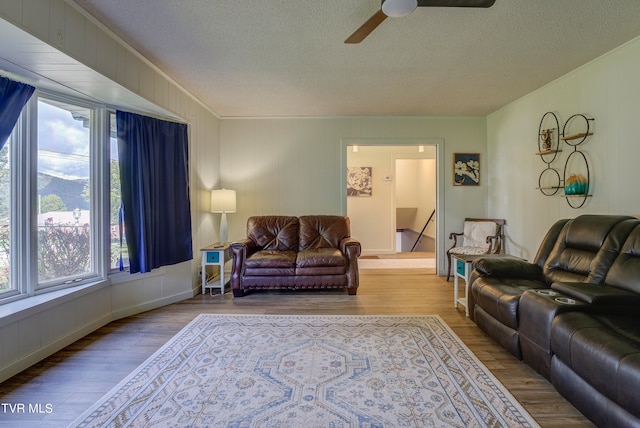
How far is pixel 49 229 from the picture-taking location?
2.48 meters

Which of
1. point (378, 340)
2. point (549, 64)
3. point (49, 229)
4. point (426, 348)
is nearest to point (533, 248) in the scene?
point (549, 64)

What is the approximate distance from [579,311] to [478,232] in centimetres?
279

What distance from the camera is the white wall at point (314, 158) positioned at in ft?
15.4

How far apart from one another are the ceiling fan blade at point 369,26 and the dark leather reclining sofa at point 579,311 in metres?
2.19

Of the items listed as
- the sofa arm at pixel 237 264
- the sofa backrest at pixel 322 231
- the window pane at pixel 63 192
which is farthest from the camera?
the sofa backrest at pixel 322 231

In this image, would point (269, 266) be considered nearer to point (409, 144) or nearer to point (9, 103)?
point (9, 103)

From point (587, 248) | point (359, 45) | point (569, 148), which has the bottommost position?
point (587, 248)

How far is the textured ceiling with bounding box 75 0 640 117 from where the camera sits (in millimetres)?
2086

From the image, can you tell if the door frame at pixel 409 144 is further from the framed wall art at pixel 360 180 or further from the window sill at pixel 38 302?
the window sill at pixel 38 302

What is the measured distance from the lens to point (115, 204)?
300 cm

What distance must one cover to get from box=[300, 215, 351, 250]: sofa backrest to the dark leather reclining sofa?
1.97 metres

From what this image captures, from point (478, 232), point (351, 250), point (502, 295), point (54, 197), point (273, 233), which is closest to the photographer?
point (502, 295)

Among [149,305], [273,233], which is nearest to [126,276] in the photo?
[149,305]

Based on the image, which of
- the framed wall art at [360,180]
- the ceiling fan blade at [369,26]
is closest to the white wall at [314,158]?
the framed wall art at [360,180]
